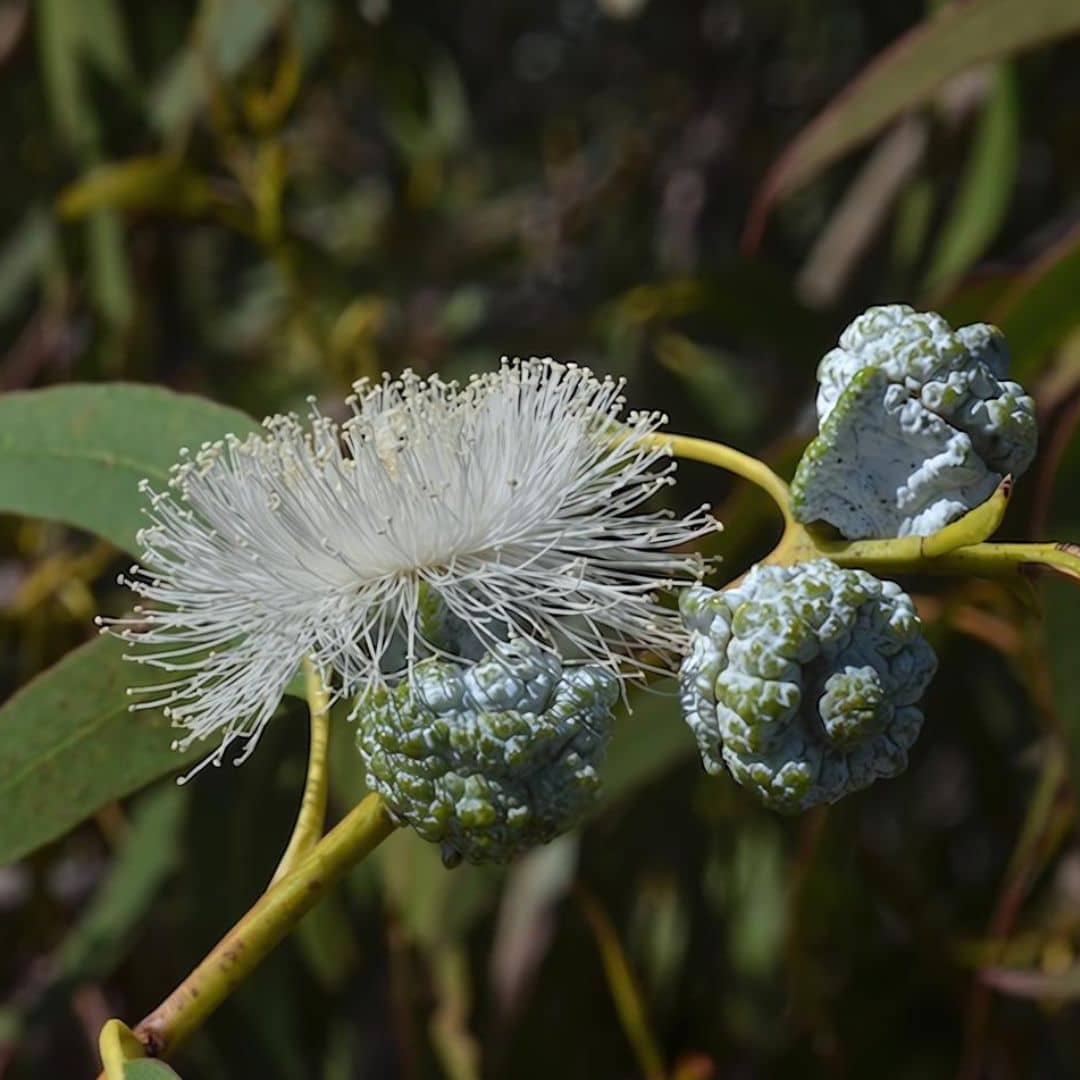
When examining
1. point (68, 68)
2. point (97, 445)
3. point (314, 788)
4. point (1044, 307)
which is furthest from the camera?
point (68, 68)

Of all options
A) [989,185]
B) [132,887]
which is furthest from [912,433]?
[989,185]

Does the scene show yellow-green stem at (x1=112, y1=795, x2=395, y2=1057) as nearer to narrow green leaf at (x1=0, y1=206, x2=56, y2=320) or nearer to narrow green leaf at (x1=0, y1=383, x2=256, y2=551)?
narrow green leaf at (x1=0, y1=383, x2=256, y2=551)

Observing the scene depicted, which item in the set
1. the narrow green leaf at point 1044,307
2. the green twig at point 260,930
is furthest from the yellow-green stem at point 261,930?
the narrow green leaf at point 1044,307

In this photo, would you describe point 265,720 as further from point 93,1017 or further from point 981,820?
point 981,820

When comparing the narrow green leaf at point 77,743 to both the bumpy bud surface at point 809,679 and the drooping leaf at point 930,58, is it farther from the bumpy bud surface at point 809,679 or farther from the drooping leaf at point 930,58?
the drooping leaf at point 930,58

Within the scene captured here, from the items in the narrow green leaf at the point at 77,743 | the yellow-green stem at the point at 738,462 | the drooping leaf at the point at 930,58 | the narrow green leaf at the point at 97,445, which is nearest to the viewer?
the yellow-green stem at the point at 738,462

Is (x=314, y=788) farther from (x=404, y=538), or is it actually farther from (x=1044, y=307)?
(x=1044, y=307)

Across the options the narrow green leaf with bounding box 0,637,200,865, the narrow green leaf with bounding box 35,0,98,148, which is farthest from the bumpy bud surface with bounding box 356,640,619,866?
the narrow green leaf with bounding box 35,0,98,148
